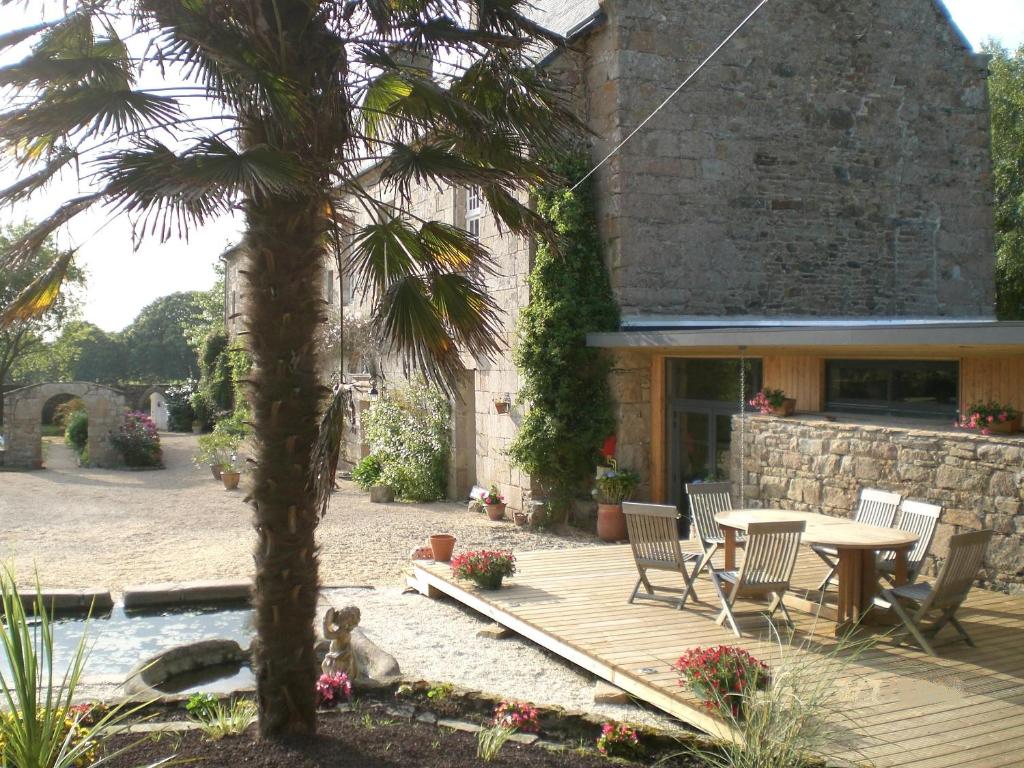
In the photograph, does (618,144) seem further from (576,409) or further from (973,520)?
(973,520)

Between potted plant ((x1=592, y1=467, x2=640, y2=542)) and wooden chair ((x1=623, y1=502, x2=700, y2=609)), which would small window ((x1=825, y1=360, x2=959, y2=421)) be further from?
wooden chair ((x1=623, y1=502, x2=700, y2=609))

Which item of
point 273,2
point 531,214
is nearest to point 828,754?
point 531,214

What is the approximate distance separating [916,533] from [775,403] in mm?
2817

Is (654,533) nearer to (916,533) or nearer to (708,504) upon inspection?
(708,504)

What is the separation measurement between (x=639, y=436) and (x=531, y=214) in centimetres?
667

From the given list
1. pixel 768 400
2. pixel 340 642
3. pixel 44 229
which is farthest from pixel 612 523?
pixel 44 229

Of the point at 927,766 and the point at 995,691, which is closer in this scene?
the point at 927,766

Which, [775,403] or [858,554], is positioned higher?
[775,403]

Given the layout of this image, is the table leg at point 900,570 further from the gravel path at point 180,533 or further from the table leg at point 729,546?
the gravel path at point 180,533

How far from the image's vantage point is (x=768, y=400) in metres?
9.71

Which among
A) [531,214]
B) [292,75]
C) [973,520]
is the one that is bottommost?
[973,520]

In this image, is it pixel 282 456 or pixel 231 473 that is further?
pixel 231 473

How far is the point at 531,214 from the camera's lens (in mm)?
5441

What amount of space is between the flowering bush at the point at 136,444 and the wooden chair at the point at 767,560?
57.9 feet
